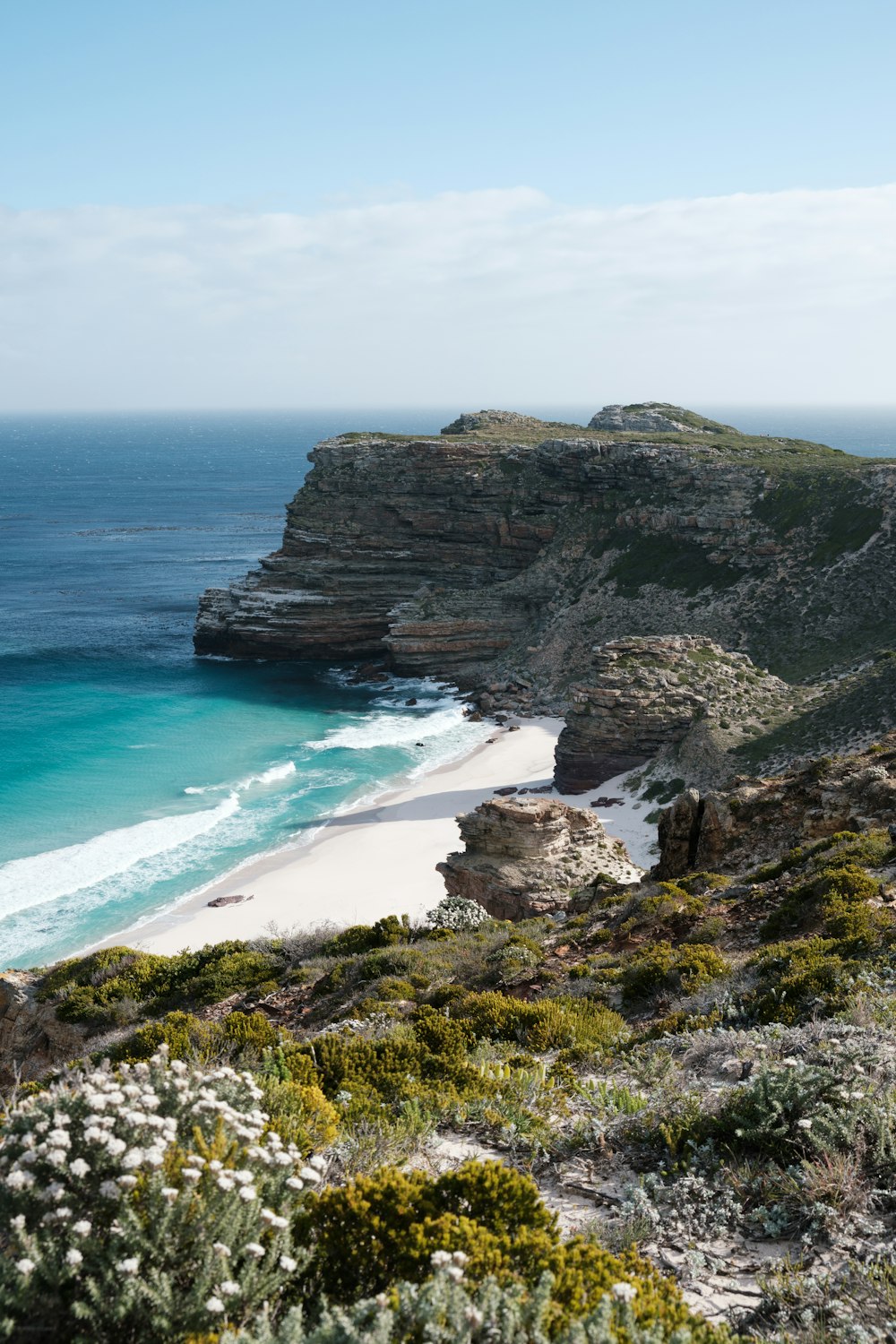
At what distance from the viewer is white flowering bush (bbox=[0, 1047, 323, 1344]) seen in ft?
16.4

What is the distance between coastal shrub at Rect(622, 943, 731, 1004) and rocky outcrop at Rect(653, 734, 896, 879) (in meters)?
6.99

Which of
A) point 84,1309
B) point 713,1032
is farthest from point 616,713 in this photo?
point 84,1309

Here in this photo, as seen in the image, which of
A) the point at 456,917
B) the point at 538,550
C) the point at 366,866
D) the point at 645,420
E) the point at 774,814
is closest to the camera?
the point at 456,917

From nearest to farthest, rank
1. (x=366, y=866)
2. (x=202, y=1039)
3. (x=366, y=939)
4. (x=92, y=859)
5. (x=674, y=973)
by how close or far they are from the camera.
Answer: (x=202, y=1039), (x=674, y=973), (x=366, y=939), (x=366, y=866), (x=92, y=859)

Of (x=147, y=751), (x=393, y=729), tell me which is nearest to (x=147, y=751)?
(x=147, y=751)

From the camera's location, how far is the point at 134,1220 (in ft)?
16.8

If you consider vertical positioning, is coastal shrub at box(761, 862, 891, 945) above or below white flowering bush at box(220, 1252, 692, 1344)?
below

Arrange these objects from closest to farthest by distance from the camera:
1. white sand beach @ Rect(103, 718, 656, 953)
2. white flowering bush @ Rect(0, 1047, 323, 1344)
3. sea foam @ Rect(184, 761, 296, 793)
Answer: white flowering bush @ Rect(0, 1047, 323, 1344) < white sand beach @ Rect(103, 718, 656, 953) < sea foam @ Rect(184, 761, 296, 793)

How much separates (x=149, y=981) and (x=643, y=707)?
3019cm

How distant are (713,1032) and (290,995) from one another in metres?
8.83

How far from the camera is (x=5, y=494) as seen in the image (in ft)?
547

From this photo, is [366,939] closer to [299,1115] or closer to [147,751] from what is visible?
[299,1115]

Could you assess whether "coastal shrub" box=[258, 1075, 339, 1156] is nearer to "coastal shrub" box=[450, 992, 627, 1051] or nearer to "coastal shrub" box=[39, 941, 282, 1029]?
"coastal shrub" box=[450, 992, 627, 1051]

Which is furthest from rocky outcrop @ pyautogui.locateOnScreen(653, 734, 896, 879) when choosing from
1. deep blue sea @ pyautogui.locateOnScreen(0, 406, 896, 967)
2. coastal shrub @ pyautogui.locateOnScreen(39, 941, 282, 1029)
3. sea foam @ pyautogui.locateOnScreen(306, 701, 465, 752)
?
sea foam @ pyautogui.locateOnScreen(306, 701, 465, 752)
